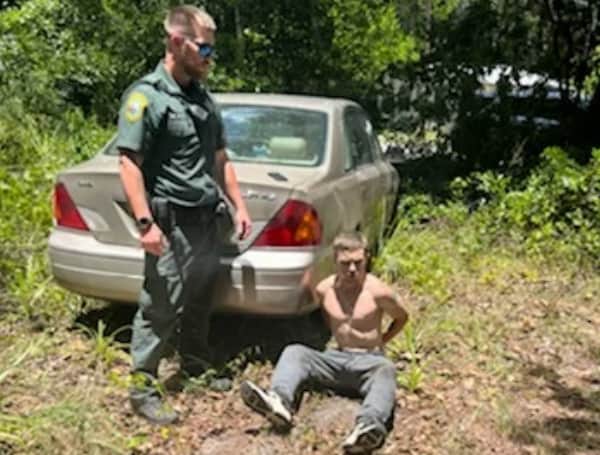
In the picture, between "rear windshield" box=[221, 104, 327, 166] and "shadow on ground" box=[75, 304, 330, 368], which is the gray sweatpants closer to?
"shadow on ground" box=[75, 304, 330, 368]

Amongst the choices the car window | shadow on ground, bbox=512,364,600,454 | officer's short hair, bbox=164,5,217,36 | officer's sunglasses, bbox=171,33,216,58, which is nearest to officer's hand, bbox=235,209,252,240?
officer's sunglasses, bbox=171,33,216,58

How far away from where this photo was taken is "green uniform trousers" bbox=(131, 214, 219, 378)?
12.0ft

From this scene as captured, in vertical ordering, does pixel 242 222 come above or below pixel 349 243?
above

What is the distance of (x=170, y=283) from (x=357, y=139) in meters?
2.50

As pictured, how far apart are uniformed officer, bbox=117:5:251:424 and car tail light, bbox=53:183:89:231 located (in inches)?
34.9

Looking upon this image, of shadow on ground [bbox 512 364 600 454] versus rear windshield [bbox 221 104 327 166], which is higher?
rear windshield [bbox 221 104 327 166]

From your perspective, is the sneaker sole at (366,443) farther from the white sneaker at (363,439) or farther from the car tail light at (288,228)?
the car tail light at (288,228)

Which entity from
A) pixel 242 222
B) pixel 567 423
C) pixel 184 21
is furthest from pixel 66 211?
pixel 567 423

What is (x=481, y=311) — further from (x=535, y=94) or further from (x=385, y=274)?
(x=535, y=94)

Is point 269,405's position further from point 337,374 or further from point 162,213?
point 162,213

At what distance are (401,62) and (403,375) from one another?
7.30 metres

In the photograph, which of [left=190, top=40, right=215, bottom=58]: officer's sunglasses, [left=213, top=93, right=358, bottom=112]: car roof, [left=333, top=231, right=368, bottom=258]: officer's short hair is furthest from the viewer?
[left=213, top=93, right=358, bottom=112]: car roof

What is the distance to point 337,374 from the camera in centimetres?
410

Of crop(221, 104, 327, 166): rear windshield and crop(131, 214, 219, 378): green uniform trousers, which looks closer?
crop(131, 214, 219, 378): green uniform trousers
